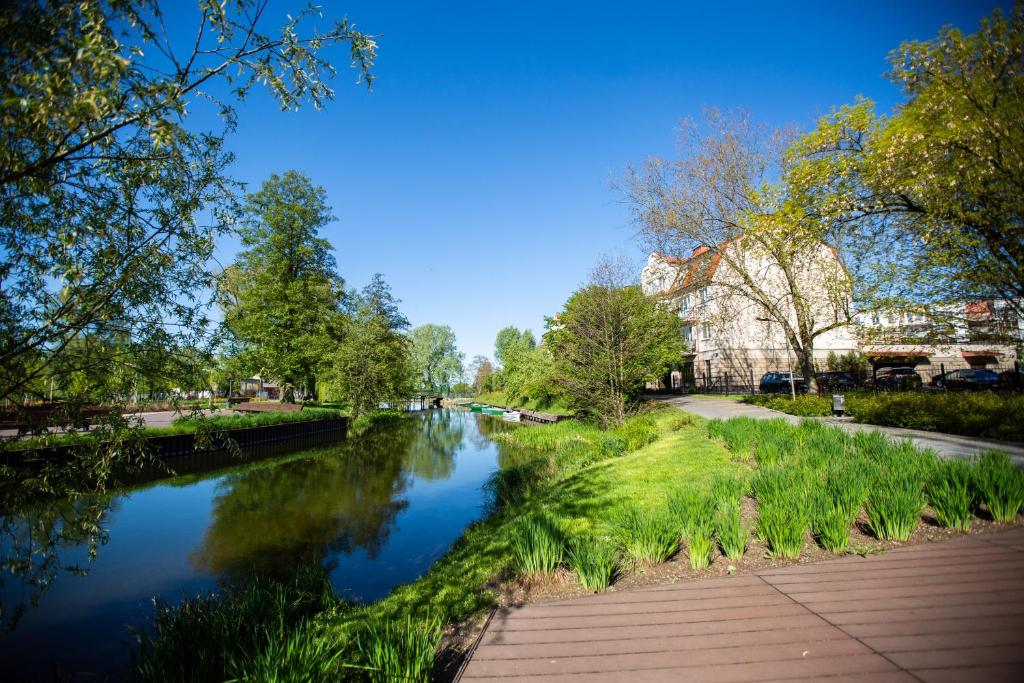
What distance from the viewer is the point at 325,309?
103 feet

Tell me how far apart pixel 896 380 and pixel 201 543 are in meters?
31.8

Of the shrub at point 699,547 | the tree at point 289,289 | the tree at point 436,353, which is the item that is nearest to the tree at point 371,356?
the tree at point 289,289

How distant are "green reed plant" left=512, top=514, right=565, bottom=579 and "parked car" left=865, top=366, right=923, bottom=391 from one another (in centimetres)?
2187

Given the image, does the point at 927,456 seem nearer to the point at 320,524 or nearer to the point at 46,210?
the point at 46,210

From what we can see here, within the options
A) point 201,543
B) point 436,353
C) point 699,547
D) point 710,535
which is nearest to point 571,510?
point 710,535

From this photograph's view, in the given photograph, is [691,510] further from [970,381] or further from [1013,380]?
[970,381]

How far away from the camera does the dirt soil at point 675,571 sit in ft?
13.4

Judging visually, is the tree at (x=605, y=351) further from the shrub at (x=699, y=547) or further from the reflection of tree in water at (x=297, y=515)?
the shrub at (x=699, y=547)

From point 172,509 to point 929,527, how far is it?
611 inches

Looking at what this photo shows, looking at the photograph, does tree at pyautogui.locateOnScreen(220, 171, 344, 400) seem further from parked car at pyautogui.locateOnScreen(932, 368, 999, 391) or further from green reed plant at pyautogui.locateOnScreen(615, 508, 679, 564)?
parked car at pyautogui.locateOnScreen(932, 368, 999, 391)

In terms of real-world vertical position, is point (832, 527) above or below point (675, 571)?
above

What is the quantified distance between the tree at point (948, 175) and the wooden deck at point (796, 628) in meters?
7.99

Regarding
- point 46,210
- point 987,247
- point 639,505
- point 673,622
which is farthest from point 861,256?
point 46,210

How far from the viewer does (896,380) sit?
2469cm
